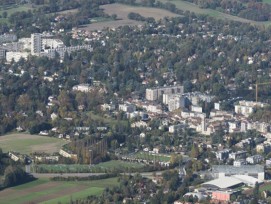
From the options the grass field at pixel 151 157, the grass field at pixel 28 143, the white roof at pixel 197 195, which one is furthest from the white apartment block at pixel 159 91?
the white roof at pixel 197 195

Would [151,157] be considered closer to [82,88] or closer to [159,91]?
[159,91]

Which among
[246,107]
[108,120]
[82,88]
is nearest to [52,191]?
[108,120]

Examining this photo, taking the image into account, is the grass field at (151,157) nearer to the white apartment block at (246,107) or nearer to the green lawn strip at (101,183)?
the green lawn strip at (101,183)

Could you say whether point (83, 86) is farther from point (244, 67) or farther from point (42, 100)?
point (244, 67)

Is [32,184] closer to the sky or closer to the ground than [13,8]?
closer to the ground

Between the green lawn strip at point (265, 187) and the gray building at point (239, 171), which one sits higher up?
the gray building at point (239, 171)

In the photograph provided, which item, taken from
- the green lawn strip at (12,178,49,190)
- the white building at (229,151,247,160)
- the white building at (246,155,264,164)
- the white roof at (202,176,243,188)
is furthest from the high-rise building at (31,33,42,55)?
the white roof at (202,176,243,188)

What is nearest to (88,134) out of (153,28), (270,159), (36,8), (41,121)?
(41,121)
